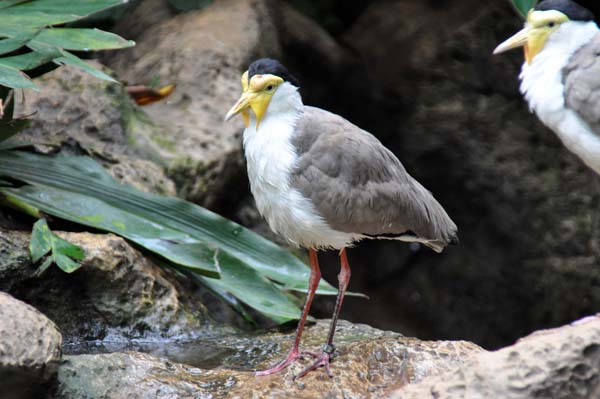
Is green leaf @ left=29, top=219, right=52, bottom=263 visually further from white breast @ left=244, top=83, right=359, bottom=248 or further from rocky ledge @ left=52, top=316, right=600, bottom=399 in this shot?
white breast @ left=244, top=83, right=359, bottom=248

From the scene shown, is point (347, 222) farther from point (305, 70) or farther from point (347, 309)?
point (347, 309)

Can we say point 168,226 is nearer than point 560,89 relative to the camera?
No

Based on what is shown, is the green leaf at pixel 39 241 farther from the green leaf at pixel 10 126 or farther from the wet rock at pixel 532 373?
the wet rock at pixel 532 373

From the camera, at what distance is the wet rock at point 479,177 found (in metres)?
6.90

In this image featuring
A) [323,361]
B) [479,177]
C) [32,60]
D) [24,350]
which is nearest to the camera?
[24,350]

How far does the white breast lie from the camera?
3854 mm

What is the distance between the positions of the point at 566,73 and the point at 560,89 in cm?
10

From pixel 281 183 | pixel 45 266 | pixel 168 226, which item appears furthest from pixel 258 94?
pixel 45 266

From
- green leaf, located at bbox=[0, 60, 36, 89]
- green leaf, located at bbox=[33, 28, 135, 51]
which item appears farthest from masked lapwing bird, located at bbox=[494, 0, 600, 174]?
green leaf, located at bbox=[0, 60, 36, 89]

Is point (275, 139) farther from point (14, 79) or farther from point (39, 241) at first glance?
point (14, 79)

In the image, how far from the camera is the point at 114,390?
11.3 feet

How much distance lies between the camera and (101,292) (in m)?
4.39

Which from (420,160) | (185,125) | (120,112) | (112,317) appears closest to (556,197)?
(420,160)

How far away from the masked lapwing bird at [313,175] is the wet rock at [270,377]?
141 mm
